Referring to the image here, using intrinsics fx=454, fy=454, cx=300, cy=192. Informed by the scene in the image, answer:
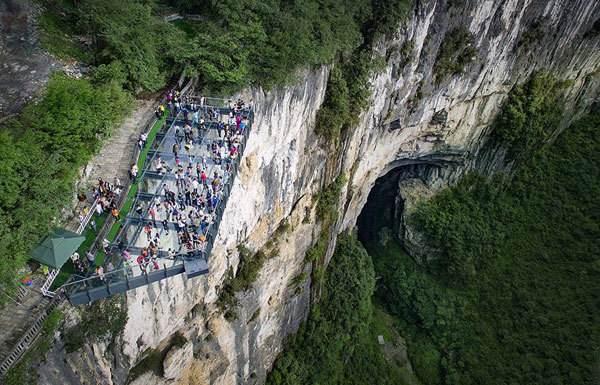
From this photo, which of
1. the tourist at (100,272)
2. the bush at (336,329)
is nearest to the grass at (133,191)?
the tourist at (100,272)

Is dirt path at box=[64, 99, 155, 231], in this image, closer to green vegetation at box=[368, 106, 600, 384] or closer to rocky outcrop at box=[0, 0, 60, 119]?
rocky outcrop at box=[0, 0, 60, 119]

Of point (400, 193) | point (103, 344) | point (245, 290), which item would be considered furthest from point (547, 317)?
point (103, 344)

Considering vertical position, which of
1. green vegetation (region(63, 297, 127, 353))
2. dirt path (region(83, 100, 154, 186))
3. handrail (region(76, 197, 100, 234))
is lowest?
green vegetation (region(63, 297, 127, 353))

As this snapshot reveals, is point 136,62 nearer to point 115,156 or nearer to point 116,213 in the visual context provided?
point 115,156

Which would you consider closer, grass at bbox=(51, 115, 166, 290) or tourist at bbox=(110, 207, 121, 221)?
grass at bbox=(51, 115, 166, 290)

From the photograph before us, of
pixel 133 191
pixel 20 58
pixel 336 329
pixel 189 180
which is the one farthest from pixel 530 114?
pixel 20 58

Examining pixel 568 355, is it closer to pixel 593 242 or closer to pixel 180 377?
pixel 593 242

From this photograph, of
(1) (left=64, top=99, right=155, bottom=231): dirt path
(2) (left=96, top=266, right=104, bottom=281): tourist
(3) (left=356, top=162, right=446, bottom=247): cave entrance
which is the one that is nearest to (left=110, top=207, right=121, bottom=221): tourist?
(1) (left=64, top=99, right=155, bottom=231): dirt path
